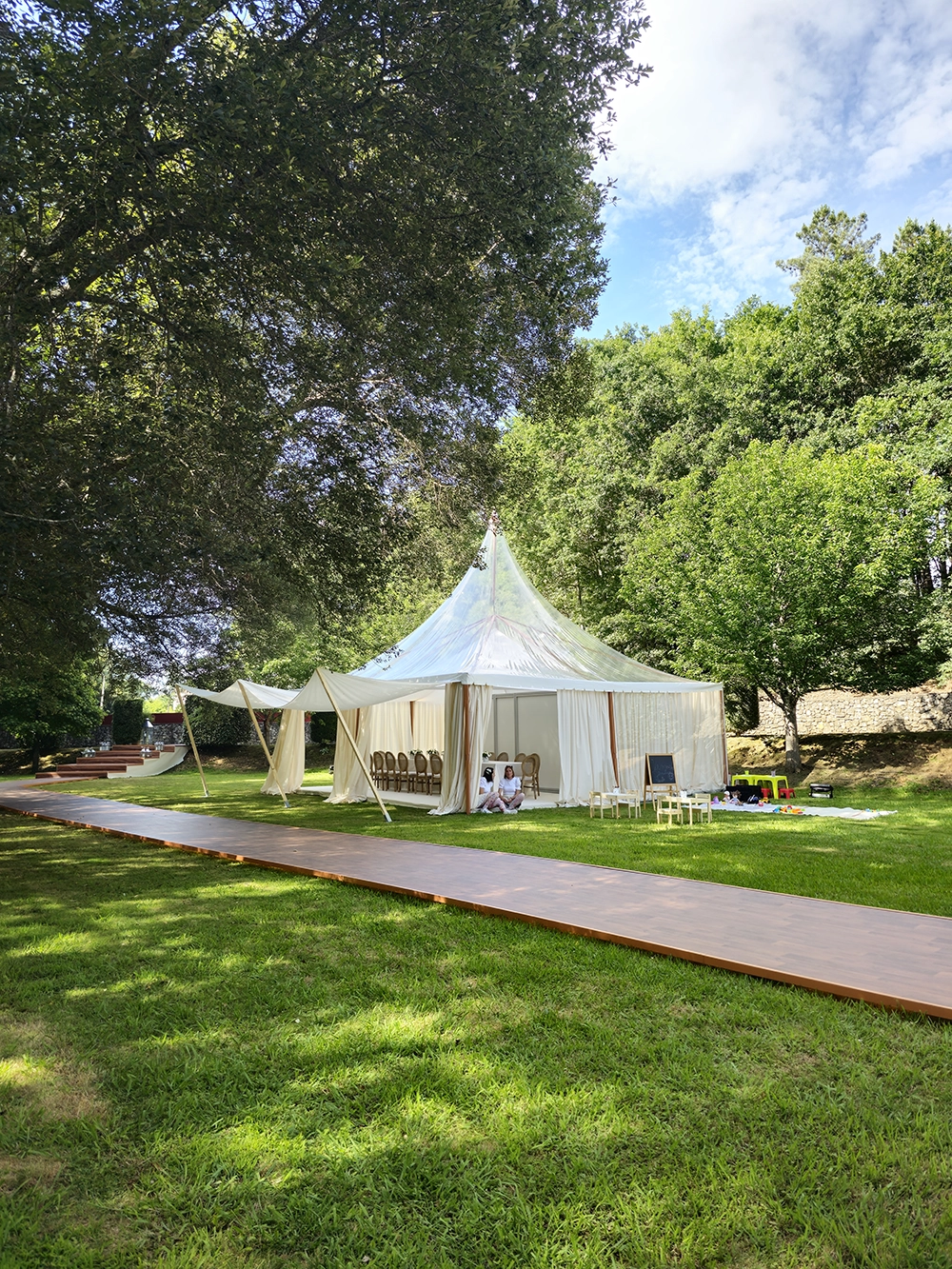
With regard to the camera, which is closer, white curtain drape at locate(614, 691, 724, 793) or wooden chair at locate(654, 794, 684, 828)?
wooden chair at locate(654, 794, 684, 828)

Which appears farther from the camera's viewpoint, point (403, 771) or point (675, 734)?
point (403, 771)

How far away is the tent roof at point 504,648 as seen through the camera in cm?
1253

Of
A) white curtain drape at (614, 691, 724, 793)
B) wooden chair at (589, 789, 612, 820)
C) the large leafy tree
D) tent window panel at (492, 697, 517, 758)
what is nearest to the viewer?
the large leafy tree

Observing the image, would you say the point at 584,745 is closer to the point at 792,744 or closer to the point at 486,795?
the point at 486,795

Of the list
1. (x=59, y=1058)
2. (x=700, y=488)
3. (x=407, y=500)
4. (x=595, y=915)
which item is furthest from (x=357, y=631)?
(x=700, y=488)

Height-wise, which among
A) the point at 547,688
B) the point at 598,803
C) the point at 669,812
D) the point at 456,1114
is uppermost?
the point at 547,688

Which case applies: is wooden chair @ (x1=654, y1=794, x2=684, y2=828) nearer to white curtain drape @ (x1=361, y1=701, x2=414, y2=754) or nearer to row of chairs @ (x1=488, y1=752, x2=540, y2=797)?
row of chairs @ (x1=488, y1=752, x2=540, y2=797)

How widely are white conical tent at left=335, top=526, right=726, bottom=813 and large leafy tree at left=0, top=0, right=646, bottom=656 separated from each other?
5.75 m

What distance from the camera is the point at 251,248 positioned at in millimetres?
5105

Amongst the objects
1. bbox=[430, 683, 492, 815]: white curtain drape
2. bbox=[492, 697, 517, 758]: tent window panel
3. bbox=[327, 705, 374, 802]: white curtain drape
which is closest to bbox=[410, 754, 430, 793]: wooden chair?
bbox=[327, 705, 374, 802]: white curtain drape

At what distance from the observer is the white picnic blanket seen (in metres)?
11.0

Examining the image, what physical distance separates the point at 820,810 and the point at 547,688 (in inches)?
177

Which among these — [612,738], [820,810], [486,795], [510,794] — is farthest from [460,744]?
[820,810]

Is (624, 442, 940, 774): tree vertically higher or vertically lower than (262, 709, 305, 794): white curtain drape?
higher
